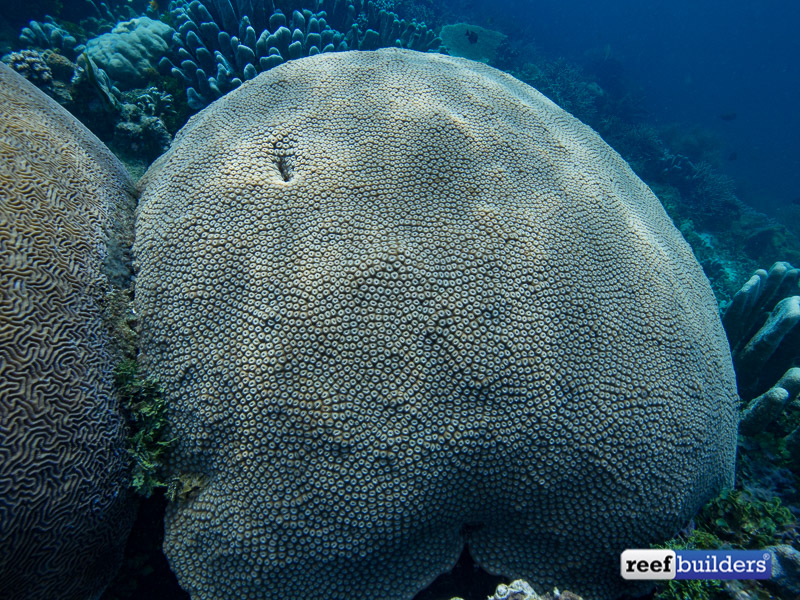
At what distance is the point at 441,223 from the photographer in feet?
8.36

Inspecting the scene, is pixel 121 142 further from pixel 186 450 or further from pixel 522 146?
pixel 522 146

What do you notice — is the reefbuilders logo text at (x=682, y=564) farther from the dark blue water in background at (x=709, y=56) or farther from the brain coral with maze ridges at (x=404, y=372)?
the dark blue water in background at (x=709, y=56)

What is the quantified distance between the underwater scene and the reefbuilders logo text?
0.5 inches

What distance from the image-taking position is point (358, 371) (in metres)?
2.15

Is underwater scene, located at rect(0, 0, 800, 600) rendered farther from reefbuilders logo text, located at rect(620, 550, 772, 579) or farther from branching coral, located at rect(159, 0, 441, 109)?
branching coral, located at rect(159, 0, 441, 109)

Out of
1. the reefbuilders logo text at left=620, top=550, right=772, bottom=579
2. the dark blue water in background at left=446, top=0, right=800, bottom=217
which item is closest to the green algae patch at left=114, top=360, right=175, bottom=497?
the reefbuilders logo text at left=620, top=550, right=772, bottom=579

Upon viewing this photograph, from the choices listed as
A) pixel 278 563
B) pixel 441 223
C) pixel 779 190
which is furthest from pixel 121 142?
pixel 779 190

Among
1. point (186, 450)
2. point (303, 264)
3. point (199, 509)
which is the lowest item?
point (199, 509)

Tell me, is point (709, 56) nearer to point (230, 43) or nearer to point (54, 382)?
point (230, 43)

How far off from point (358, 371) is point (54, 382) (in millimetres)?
1581

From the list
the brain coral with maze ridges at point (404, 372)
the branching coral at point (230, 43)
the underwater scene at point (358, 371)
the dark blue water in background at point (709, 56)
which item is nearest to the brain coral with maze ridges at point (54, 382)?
the underwater scene at point (358, 371)

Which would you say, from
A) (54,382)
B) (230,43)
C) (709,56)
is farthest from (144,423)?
(709,56)

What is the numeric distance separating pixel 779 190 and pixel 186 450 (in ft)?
129

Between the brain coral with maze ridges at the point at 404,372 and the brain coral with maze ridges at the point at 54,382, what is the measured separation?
289 mm
